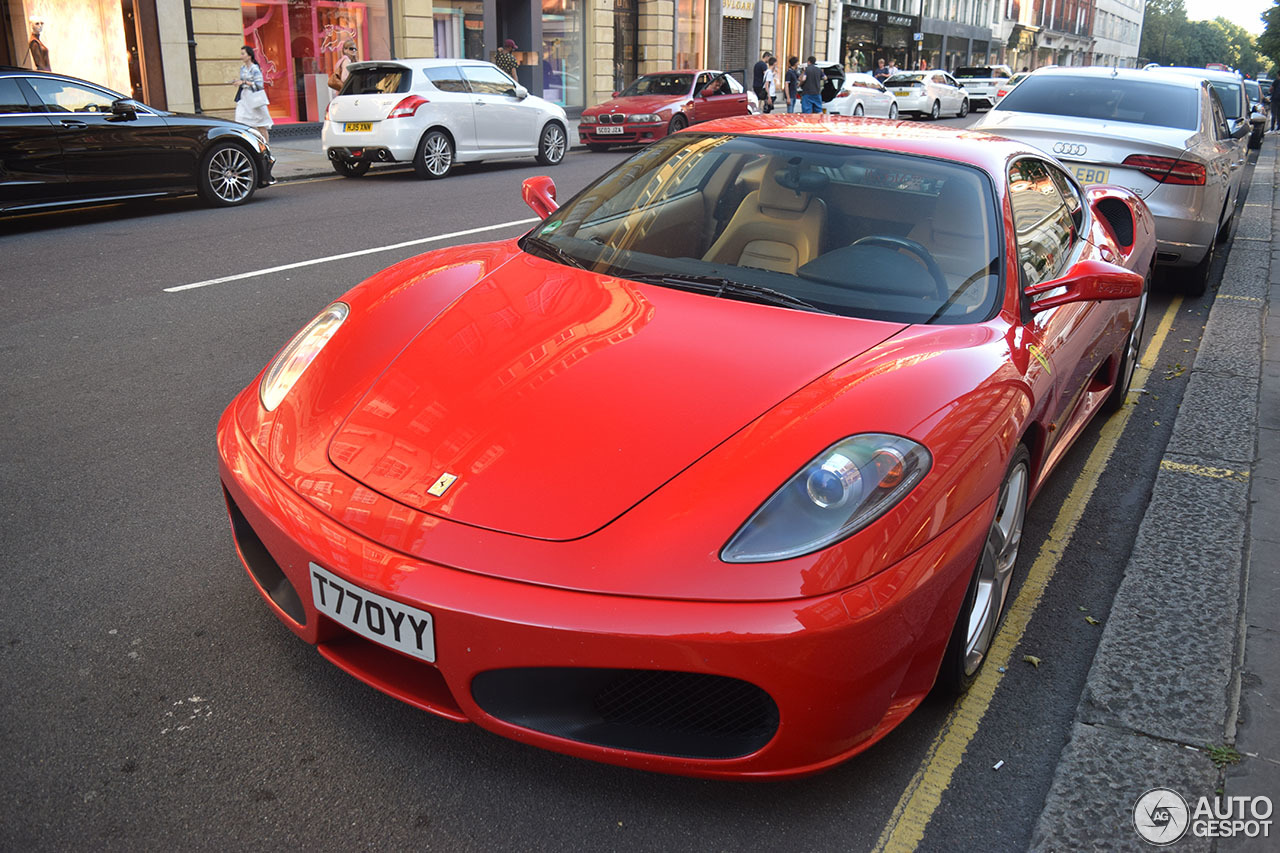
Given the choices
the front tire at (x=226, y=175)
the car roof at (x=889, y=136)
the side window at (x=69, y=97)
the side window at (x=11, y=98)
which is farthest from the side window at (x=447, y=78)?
the car roof at (x=889, y=136)

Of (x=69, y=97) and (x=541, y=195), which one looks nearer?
(x=541, y=195)

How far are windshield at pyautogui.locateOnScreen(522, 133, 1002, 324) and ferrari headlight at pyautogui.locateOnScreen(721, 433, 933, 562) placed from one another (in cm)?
70

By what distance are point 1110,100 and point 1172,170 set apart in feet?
3.79

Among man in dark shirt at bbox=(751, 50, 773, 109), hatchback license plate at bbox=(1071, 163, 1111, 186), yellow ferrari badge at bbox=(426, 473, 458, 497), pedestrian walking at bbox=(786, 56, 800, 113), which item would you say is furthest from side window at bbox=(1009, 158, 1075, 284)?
pedestrian walking at bbox=(786, 56, 800, 113)

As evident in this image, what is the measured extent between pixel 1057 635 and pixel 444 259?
2308mm

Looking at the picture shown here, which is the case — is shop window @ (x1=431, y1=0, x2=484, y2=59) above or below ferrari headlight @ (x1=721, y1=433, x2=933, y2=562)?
above

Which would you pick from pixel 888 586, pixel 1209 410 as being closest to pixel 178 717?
pixel 888 586

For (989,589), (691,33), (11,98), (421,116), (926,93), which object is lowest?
(989,589)

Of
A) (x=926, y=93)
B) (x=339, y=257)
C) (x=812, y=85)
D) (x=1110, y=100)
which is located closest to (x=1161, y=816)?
(x=1110, y=100)

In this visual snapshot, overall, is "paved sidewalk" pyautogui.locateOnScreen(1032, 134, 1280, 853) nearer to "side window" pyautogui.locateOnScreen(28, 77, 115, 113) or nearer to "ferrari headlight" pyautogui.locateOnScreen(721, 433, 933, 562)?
"ferrari headlight" pyautogui.locateOnScreen(721, 433, 933, 562)

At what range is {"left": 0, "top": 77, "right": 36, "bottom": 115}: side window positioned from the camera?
31.2ft

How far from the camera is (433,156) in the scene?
14125 millimetres

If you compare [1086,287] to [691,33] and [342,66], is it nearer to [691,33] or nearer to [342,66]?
[342,66]

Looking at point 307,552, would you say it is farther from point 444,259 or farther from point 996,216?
point 996,216
